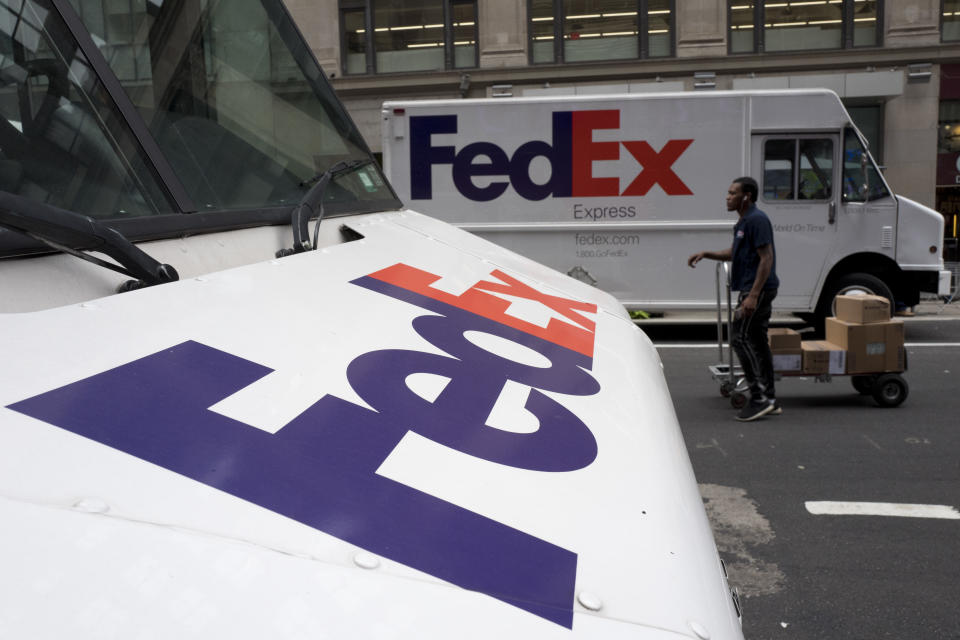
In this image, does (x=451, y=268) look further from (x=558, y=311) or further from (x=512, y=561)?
(x=512, y=561)

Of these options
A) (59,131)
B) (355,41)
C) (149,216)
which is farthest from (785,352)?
(355,41)

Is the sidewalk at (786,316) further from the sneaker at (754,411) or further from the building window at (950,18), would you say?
the building window at (950,18)

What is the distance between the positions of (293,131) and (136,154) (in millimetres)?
819

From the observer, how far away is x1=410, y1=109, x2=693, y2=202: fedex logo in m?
10.9

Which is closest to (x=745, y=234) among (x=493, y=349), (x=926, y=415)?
(x=926, y=415)

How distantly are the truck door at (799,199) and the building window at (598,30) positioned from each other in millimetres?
8212

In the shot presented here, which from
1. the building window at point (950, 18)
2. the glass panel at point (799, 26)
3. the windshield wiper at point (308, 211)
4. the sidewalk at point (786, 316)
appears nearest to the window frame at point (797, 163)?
the sidewalk at point (786, 316)

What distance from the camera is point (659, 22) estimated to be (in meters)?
18.1

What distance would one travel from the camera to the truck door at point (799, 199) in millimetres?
10680

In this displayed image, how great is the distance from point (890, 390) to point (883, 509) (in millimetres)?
2727

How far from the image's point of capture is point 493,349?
168 centimetres

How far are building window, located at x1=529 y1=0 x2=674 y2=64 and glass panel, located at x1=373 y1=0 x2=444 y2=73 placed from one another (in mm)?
2233

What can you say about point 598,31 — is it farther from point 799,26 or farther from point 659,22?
point 799,26

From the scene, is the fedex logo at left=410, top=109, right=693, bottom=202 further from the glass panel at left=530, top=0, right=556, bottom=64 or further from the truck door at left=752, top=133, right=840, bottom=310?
the glass panel at left=530, top=0, right=556, bottom=64
